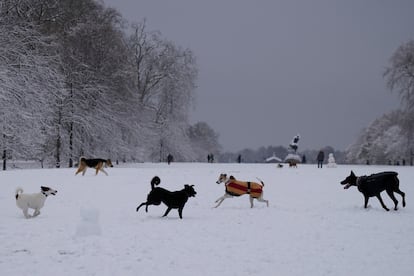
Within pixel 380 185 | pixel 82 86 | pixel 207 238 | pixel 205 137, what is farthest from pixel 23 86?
pixel 205 137

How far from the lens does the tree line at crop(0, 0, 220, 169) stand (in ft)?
83.1

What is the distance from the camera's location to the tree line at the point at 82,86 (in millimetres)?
25328

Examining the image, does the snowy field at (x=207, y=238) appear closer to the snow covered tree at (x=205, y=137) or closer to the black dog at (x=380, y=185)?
the black dog at (x=380, y=185)

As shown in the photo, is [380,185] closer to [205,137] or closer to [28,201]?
[28,201]

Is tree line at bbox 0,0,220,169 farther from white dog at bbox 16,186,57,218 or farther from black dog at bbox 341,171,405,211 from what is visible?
black dog at bbox 341,171,405,211

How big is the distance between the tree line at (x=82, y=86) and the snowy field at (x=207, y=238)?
11013 millimetres

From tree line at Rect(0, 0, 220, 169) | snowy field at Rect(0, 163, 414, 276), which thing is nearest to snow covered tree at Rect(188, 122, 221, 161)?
tree line at Rect(0, 0, 220, 169)

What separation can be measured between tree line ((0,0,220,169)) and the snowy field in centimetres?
1101

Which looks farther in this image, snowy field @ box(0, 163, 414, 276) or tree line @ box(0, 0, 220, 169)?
tree line @ box(0, 0, 220, 169)

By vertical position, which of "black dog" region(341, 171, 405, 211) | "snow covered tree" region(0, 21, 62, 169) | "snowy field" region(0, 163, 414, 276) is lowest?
"snowy field" region(0, 163, 414, 276)

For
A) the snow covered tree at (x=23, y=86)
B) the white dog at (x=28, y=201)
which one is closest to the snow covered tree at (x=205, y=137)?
the snow covered tree at (x=23, y=86)

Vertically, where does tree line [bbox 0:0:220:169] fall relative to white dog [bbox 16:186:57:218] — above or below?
above

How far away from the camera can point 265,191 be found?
63.7ft

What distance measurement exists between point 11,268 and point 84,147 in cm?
2816
